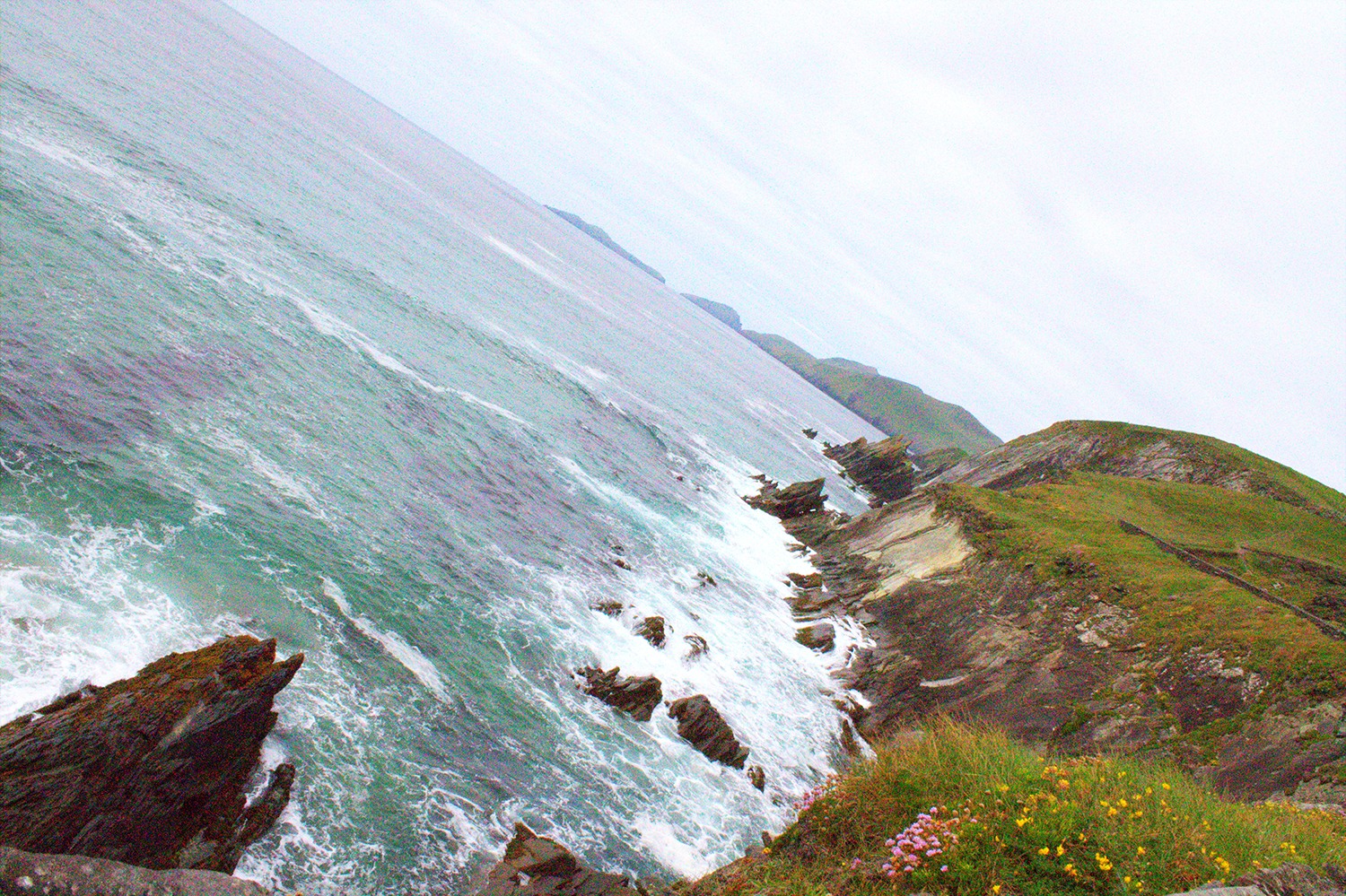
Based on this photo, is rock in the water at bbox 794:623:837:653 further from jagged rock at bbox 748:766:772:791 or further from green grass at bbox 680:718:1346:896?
green grass at bbox 680:718:1346:896

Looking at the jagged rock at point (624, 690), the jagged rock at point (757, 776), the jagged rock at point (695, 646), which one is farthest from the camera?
the jagged rock at point (695, 646)

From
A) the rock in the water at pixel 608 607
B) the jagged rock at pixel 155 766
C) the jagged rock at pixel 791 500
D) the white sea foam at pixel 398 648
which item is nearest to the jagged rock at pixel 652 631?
the rock in the water at pixel 608 607

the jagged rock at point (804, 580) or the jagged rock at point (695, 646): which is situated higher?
the jagged rock at point (804, 580)

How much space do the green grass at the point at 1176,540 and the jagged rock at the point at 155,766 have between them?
91.2 ft

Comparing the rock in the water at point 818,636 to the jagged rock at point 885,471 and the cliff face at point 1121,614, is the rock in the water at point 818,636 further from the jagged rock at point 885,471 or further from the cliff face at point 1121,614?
the jagged rock at point 885,471

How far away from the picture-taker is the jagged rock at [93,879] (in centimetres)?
717

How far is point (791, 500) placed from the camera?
5453 cm

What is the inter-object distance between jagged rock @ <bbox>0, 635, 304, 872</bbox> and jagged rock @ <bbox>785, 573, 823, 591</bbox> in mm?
30804

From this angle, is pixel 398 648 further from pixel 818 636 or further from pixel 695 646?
pixel 818 636

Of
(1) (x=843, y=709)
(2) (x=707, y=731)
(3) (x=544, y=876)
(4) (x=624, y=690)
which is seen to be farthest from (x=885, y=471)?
(3) (x=544, y=876)

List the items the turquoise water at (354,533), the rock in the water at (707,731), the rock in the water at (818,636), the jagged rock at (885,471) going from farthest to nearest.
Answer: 1. the jagged rock at (885,471)
2. the rock in the water at (818,636)
3. the rock in the water at (707,731)
4. the turquoise water at (354,533)

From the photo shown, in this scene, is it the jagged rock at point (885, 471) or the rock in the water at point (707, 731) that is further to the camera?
the jagged rock at point (885, 471)

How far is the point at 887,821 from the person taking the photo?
29.0 feet

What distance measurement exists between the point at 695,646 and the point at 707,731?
5041mm
